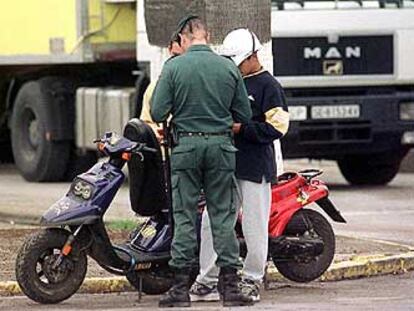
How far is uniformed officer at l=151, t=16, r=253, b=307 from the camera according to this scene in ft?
32.6

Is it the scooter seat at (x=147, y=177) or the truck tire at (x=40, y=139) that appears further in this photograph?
the truck tire at (x=40, y=139)

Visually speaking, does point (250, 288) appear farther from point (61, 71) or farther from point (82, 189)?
point (61, 71)

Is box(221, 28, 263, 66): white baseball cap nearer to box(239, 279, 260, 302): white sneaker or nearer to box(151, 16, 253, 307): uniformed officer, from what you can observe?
box(151, 16, 253, 307): uniformed officer

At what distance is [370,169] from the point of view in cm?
1958

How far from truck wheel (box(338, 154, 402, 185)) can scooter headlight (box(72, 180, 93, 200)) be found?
9.21m

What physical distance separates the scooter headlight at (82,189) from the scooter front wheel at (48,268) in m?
0.25

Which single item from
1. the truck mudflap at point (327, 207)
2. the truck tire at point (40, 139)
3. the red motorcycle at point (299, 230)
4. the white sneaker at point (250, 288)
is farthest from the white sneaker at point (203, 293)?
the truck tire at point (40, 139)

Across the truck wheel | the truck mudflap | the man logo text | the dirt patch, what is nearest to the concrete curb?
the dirt patch

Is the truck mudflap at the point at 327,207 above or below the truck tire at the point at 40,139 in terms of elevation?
above

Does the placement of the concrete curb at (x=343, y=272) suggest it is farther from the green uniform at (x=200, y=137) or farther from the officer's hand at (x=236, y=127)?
the officer's hand at (x=236, y=127)

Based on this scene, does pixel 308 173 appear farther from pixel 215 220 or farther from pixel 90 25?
pixel 90 25

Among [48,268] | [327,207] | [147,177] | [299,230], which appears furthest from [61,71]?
[48,268]

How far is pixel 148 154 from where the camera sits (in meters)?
10.4

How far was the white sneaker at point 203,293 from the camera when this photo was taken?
10.3 metres
